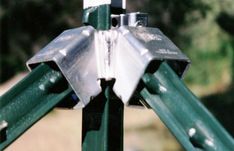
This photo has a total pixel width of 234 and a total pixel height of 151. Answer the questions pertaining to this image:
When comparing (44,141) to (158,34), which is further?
(44,141)

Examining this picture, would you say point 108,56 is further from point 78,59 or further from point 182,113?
point 182,113

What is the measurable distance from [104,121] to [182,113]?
0.14 m

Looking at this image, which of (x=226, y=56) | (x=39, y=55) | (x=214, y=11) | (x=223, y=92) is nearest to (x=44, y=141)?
(x=223, y=92)

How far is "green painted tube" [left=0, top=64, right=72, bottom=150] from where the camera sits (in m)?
0.89

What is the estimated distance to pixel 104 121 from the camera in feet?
2.99

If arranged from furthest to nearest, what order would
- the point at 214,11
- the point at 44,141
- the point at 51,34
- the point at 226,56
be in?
the point at 226,56, the point at 51,34, the point at 44,141, the point at 214,11

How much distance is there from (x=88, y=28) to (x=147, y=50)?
12cm

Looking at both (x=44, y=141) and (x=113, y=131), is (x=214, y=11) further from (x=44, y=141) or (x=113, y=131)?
(x=44, y=141)

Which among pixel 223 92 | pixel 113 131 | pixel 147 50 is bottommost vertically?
pixel 223 92

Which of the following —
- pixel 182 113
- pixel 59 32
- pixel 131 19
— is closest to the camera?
pixel 182 113

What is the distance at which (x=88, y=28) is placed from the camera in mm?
927

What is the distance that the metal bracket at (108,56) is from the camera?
2.81 feet

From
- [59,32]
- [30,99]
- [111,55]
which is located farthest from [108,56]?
[59,32]

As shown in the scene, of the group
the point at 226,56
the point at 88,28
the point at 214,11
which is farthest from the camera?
the point at 226,56
